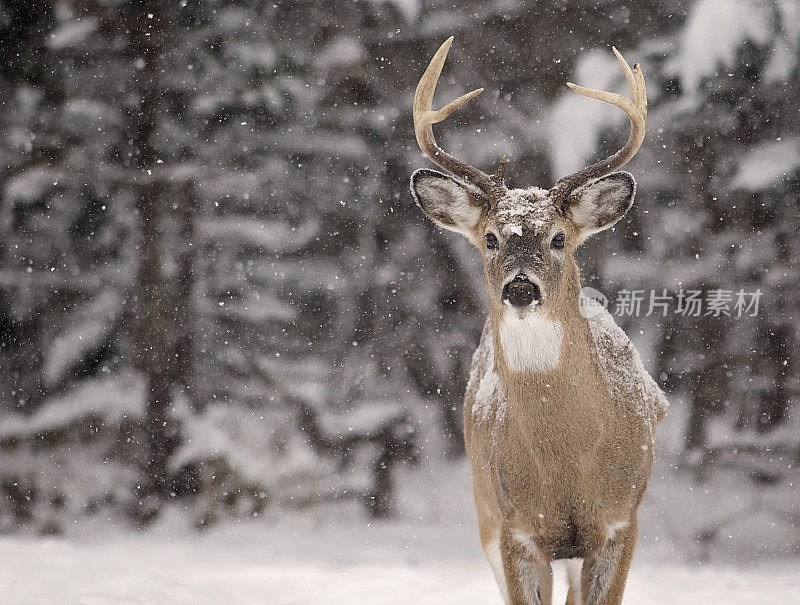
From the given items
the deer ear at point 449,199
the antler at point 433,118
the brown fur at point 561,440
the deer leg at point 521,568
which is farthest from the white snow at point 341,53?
the deer leg at point 521,568

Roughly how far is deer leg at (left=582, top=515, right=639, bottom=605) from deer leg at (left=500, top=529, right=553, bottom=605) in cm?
22

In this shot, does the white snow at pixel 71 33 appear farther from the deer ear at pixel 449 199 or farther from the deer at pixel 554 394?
the deer ear at pixel 449 199

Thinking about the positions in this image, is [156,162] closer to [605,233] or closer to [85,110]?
[85,110]

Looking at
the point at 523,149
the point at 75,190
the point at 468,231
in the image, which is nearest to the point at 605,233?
the point at 523,149

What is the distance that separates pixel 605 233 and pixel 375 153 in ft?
6.38

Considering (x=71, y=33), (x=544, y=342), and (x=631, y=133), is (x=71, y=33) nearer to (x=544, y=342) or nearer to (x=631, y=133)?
(x=631, y=133)

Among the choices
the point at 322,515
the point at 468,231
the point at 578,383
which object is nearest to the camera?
the point at 578,383

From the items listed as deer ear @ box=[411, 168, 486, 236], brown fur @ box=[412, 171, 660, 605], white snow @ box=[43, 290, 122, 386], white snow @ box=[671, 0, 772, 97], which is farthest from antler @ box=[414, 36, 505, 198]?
white snow @ box=[43, 290, 122, 386]

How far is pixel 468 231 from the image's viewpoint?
3928 millimetres

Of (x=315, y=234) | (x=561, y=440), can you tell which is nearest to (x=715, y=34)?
(x=315, y=234)

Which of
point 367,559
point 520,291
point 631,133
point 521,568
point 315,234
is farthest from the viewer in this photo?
point 315,234

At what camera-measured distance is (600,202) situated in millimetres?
3766

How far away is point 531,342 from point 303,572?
3.33 metres

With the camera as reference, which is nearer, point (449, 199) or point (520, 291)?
point (520, 291)
